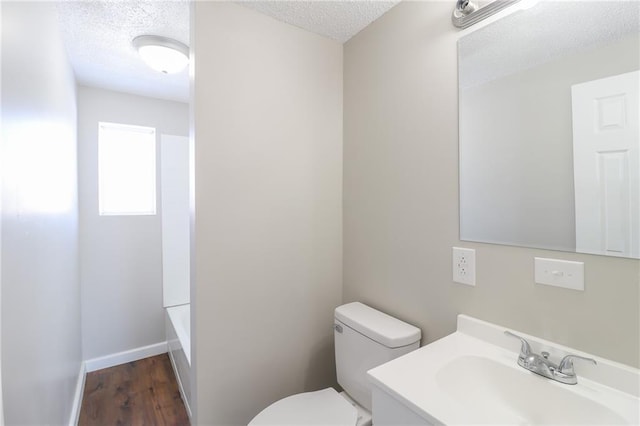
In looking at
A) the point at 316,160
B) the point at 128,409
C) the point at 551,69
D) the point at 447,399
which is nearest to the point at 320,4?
the point at 316,160

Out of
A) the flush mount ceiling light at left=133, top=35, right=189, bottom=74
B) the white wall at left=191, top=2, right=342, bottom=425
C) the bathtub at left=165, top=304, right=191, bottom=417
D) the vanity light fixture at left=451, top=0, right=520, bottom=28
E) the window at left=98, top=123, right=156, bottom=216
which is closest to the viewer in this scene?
the vanity light fixture at left=451, top=0, right=520, bottom=28

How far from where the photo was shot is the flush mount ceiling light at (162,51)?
1.69 meters

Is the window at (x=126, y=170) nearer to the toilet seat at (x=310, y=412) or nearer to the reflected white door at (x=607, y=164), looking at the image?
the toilet seat at (x=310, y=412)

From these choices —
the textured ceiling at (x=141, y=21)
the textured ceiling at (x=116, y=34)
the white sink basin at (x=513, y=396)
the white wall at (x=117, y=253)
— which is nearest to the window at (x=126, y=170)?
the white wall at (x=117, y=253)

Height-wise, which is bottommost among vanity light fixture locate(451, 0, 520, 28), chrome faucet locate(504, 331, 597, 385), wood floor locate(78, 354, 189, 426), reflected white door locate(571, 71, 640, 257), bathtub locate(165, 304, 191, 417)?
wood floor locate(78, 354, 189, 426)

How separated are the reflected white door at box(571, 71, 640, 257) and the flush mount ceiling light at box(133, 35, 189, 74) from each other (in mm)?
1968

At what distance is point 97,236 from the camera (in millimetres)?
2412

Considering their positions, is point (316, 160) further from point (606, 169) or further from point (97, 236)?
point (97, 236)

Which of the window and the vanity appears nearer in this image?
the vanity

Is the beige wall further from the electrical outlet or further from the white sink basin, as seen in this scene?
the white sink basin

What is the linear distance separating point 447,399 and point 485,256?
21.6 inches

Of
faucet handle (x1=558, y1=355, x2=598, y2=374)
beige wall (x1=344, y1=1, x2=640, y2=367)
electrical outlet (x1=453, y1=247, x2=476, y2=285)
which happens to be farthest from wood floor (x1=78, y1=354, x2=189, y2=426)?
faucet handle (x1=558, y1=355, x2=598, y2=374)

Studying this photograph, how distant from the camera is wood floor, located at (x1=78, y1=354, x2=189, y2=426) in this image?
1.91 m

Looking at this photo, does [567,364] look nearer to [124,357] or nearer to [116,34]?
[116,34]
